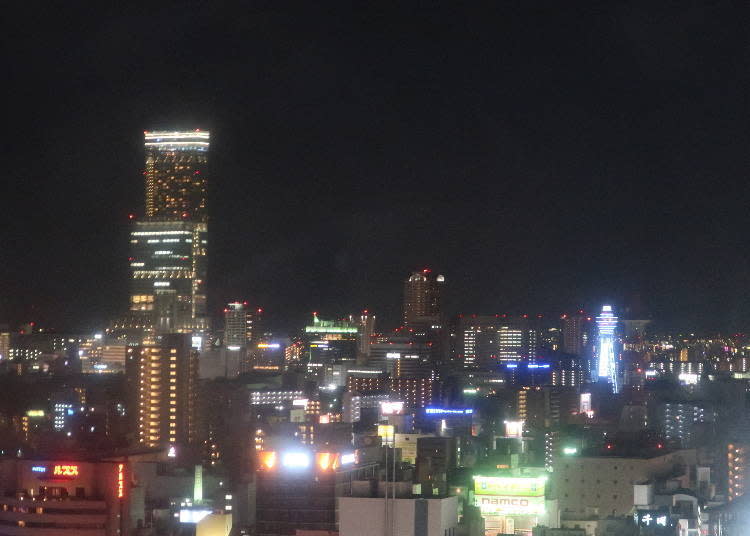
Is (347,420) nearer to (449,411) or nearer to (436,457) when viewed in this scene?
(449,411)

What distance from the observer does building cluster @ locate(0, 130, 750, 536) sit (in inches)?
412

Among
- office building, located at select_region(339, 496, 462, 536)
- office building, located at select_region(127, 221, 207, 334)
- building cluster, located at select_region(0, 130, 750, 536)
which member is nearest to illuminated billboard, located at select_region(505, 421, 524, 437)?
building cluster, located at select_region(0, 130, 750, 536)

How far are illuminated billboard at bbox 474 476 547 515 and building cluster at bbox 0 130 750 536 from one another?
17 mm

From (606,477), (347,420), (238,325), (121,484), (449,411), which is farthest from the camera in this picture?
(238,325)

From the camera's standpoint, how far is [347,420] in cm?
2694

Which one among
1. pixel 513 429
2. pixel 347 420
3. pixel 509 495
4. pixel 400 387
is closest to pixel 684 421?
pixel 513 429

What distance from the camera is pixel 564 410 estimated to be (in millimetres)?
26750

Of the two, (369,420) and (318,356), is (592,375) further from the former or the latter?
(369,420)

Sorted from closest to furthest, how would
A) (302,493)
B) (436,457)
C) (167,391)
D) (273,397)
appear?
1. (302,493)
2. (436,457)
3. (167,391)
4. (273,397)

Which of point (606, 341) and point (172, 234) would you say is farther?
point (172, 234)

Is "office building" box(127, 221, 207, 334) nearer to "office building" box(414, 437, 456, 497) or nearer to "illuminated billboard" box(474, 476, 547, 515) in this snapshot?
"office building" box(414, 437, 456, 497)

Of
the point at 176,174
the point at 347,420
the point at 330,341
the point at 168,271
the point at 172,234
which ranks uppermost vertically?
the point at 176,174

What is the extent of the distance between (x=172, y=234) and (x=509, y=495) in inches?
1139

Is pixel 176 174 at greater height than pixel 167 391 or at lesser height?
greater
